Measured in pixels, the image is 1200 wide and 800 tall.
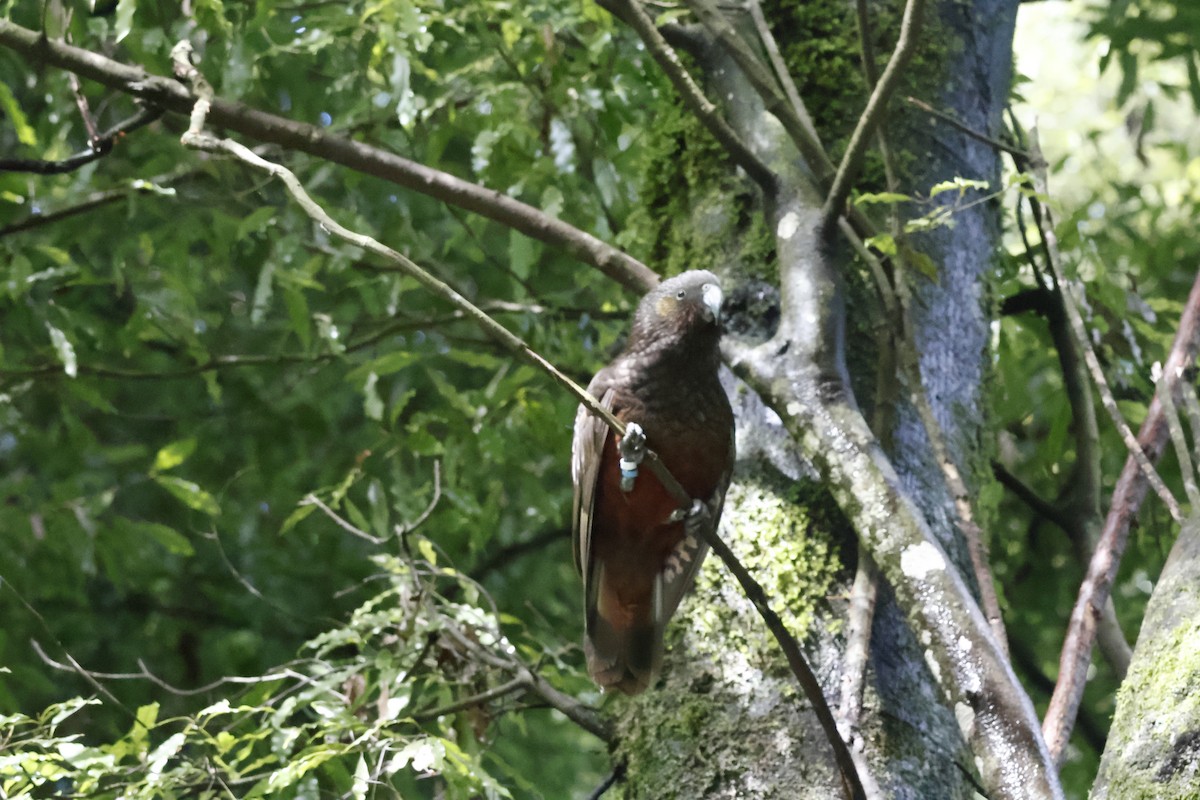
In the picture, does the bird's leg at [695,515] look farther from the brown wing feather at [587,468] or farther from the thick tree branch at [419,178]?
the thick tree branch at [419,178]

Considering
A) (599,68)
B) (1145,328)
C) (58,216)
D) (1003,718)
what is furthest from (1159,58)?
(58,216)

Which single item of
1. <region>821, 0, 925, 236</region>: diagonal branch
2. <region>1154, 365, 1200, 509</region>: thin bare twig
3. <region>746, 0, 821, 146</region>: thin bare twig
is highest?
<region>746, 0, 821, 146</region>: thin bare twig

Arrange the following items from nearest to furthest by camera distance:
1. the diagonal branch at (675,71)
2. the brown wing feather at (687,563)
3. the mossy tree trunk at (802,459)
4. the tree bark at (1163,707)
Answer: the tree bark at (1163,707)
the mossy tree trunk at (802,459)
the diagonal branch at (675,71)
the brown wing feather at (687,563)

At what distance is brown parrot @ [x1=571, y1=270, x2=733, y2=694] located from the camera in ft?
8.75

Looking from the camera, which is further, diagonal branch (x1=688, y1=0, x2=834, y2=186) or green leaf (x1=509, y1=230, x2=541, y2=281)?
green leaf (x1=509, y1=230, x2=541, y2=281)

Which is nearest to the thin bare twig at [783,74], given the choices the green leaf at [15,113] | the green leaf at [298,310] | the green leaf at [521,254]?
the green leaf at [521,254]

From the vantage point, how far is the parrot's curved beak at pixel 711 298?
8.71 ft

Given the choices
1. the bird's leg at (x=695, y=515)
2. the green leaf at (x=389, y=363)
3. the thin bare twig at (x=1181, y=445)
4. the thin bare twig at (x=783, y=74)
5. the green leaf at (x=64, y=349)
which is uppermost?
the thin bare twig at (x=783, y=74)

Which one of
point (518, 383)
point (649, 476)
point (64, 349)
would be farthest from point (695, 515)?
point (64, 349)

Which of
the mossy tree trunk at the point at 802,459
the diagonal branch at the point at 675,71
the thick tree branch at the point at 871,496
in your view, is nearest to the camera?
the thick tree branch at the point at 871,496

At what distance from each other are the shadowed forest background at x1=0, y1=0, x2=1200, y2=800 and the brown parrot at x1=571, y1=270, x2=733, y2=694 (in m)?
0.09

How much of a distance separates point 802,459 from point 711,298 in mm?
416

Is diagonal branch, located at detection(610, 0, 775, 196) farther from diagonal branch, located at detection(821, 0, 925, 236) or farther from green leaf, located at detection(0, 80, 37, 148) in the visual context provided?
green leaf, located at detection(0, 80, 37, 148)

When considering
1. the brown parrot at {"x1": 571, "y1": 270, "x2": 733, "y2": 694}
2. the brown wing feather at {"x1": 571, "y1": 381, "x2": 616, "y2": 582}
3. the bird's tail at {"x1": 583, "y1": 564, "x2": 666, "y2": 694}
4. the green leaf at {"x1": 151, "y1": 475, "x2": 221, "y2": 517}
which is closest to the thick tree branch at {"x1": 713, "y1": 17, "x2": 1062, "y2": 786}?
the brown parrot at {"x1": 571, "y1": 270, "x2": 733, "y2": 694}
